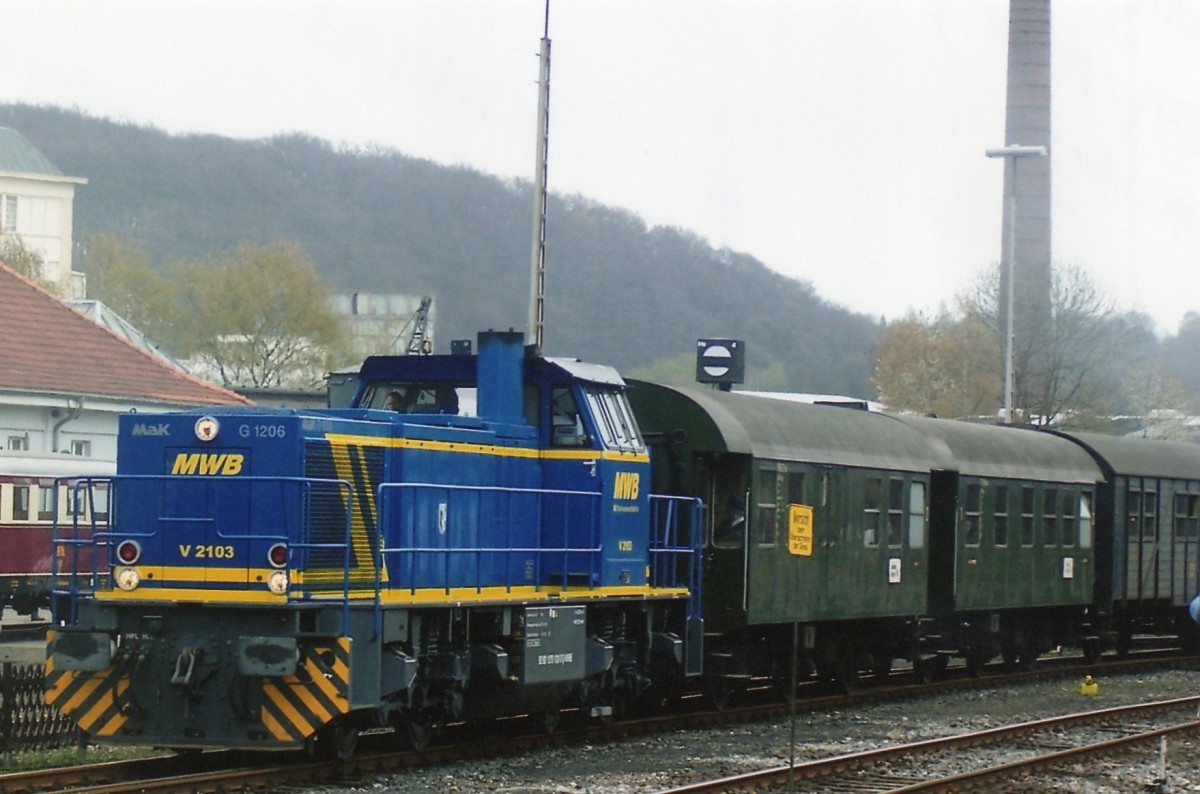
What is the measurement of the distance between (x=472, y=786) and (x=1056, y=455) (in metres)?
15.1

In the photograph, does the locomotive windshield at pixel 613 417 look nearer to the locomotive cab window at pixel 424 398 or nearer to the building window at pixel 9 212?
the locomotive cab window at pixel 424 398

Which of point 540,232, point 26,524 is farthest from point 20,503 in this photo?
point 540,232

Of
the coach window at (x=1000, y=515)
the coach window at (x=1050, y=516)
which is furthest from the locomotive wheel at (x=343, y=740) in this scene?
the coach window at (x=1050, y=516)

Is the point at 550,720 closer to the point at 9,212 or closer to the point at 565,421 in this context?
the point at 565,421

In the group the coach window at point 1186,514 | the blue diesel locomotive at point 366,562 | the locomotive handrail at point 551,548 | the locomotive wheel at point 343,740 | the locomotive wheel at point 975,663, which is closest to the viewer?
the blue diesel locomotive at point 366,562

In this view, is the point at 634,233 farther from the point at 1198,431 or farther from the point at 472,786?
the point at 472,786

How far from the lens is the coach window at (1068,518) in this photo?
25.7m

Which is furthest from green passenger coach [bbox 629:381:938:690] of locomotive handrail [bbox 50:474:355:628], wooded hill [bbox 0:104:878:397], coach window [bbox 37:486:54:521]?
wooded hill [bbox 0:104:878:397]

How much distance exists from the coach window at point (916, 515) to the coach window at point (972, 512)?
3.17 ft

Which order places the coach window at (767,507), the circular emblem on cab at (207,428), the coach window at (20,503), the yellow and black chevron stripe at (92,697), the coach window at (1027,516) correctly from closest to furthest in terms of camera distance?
the yellow and black chevron stripe at (92,697), the circular emblem on cab at (207,428), the coach window at (767,507), the coach window at (1027,516), the coach window at (20,503)

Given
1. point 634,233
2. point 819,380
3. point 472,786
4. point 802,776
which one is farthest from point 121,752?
point 819,380

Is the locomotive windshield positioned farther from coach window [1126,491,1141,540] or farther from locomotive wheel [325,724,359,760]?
coach window [1126,491,1141,540]

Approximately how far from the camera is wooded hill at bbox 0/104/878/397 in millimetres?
68375

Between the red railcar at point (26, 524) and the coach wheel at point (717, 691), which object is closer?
the coach wheel at point (717, 691)
